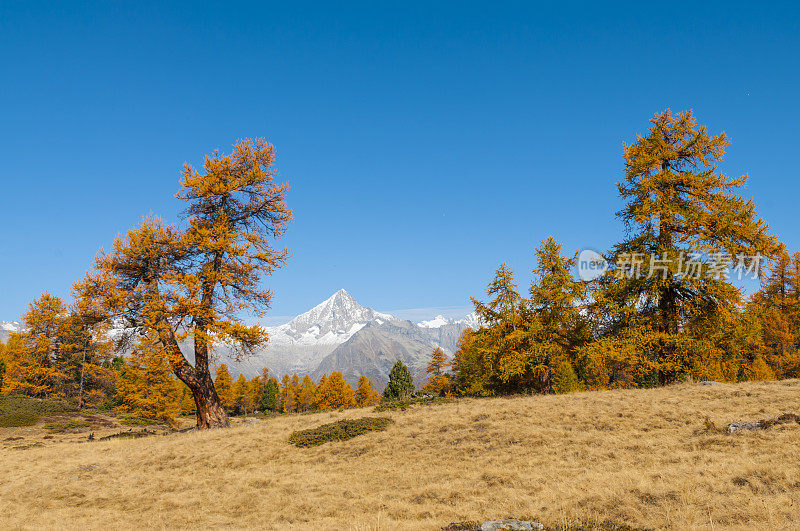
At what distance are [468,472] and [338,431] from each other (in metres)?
7.00

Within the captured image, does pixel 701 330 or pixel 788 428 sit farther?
pixel 701 330

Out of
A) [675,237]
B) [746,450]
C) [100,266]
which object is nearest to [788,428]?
[746,450]

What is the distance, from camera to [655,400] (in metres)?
15.2

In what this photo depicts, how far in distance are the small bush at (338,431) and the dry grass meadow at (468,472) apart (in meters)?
0.56

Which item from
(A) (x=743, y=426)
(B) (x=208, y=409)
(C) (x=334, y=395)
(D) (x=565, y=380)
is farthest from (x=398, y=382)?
(A) (x=743, y=426)

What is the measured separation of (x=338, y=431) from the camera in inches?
642

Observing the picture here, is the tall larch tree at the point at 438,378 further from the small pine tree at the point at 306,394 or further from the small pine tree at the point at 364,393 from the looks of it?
the small pine tree at the point at 306,394

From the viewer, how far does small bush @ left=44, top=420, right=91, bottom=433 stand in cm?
2695

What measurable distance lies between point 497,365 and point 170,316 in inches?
662

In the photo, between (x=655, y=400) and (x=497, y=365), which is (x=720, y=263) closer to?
(x=655, y=400)

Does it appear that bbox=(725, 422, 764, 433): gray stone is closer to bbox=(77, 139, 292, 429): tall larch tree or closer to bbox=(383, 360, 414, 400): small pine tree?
bbox=(77, 139, 292, 429): tall larch tree

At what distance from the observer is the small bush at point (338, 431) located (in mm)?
15664

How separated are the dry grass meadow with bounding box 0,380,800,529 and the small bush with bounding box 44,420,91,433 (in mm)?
10532

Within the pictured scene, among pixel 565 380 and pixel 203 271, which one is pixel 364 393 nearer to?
pixel 565 380
